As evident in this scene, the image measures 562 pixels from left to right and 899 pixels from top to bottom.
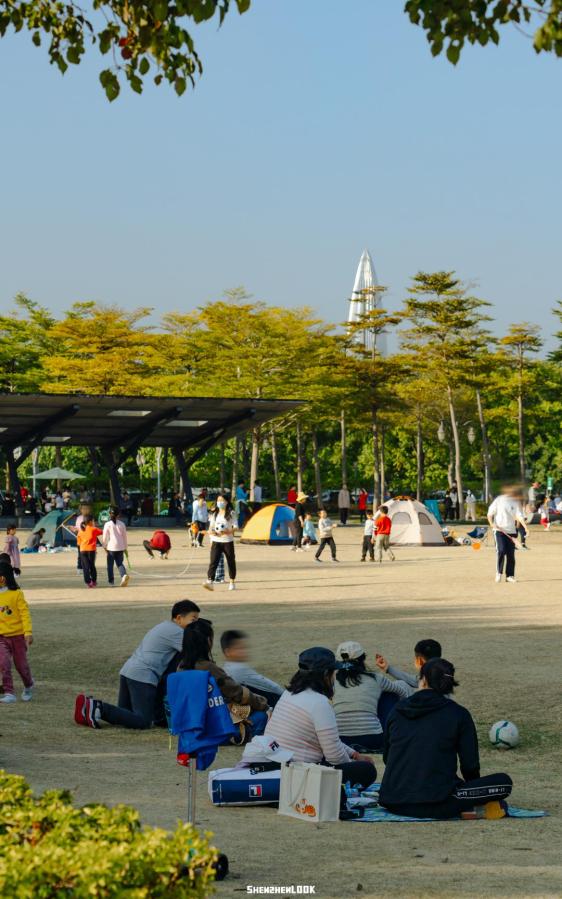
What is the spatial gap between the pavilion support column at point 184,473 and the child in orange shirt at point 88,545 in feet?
84.6

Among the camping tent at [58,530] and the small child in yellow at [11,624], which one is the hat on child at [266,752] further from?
the camping tent at [58,530]

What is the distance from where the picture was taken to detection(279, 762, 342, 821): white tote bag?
6.96 m

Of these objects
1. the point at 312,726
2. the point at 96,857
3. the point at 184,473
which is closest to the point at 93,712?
the point at 312,726

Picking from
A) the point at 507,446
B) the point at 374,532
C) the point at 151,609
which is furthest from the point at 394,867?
the point at 507,446

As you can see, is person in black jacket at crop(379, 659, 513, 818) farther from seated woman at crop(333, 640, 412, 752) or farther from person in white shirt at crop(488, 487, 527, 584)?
person in white shirt at crop(488, 487, 527, 584)

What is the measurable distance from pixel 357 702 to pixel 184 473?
130 feet

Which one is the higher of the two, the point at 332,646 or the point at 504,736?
the point at 332,646

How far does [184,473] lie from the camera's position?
48250 millimetres

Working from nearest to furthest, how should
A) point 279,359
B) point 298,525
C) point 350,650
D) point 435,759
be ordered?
point 435,759 → point 350,650 → point 298,525 → point 279,359

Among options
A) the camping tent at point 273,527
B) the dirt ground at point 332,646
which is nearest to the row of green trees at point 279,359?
the camping tent at point 273,527

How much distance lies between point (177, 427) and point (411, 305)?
68.1ft

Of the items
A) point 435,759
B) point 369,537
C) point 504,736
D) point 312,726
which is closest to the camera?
point 435,759

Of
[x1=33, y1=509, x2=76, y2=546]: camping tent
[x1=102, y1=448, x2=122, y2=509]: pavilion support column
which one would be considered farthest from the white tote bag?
[x1=102, y1=448, x2=122, y2=509]: pavilion support column

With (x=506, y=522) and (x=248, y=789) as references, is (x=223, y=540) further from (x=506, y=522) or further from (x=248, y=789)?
(x=248, y=789)
